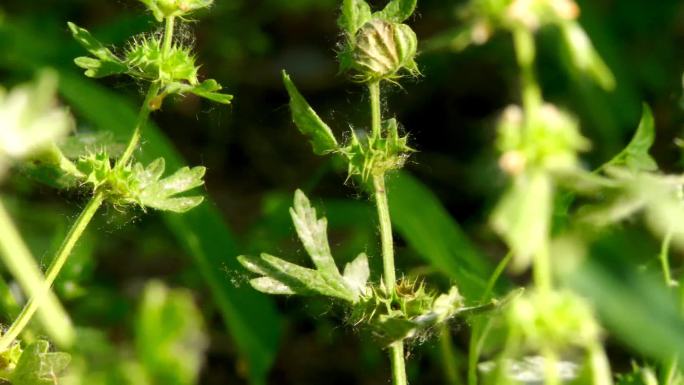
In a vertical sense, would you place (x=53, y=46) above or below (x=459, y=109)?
above

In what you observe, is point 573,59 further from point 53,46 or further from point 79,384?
point 53,46

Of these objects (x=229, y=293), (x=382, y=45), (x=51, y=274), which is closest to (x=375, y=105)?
(x=382, y=45)

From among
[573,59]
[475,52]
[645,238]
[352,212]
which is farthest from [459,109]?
[573,59]

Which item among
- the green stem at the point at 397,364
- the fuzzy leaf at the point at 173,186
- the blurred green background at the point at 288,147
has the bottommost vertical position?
the blurred green background at the point at 288,147

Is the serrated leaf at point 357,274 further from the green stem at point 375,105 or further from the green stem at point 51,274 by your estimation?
the green stem at point 51,274

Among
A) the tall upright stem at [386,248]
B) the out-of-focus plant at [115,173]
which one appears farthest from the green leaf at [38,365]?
the tall upright stem at [386,248]

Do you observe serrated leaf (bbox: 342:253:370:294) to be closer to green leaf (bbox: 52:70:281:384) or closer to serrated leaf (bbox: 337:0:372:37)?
serrated leaf (bbox: 337:0:372:37)

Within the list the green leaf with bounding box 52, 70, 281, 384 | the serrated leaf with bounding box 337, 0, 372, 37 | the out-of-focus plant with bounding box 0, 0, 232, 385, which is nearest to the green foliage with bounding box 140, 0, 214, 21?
the out-of-focus plant with bounding box 0, 0, 232, 385

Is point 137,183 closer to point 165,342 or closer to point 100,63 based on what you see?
point 100,63
